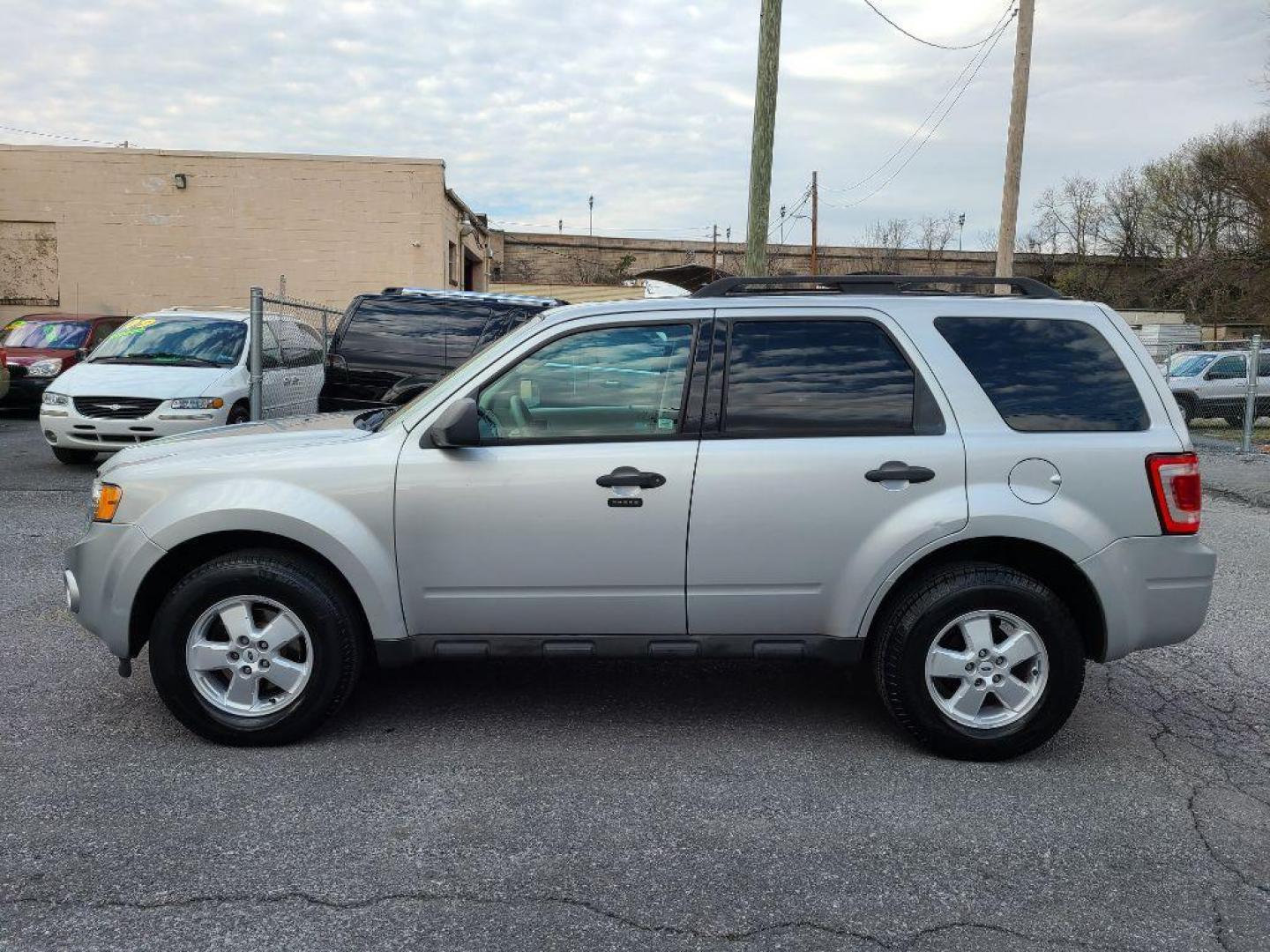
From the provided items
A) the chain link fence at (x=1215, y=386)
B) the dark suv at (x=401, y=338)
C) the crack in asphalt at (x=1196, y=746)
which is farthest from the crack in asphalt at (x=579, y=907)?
the chain link fence at (x=1215, y=386)

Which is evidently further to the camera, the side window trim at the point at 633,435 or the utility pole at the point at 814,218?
the utility pole at the point at 814,218

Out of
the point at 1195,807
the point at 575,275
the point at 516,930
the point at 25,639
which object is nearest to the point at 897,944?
the point at 516,930

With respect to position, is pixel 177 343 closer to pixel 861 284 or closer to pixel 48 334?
pixel 48 334

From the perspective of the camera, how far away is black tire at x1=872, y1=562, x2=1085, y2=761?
4.00 m

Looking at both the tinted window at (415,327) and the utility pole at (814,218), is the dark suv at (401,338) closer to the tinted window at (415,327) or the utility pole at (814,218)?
the tinted window at (415,327)

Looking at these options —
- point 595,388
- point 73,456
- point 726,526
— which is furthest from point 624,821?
point 73,456

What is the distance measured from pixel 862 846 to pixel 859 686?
1704mm

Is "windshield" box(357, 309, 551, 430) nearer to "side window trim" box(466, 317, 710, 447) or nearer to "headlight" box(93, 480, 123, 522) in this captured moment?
"side window trim" box(466, 317, 710, 447)

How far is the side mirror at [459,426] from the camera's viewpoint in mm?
3955

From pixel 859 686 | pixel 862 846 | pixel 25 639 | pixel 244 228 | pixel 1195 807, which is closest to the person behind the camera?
pixel 862 846

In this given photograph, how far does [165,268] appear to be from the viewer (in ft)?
82.8

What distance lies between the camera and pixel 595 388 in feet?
13.9

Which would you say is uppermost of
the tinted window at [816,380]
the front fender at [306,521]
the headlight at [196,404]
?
the tinted window at [816,380]

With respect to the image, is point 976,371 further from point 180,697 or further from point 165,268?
point 165,268
